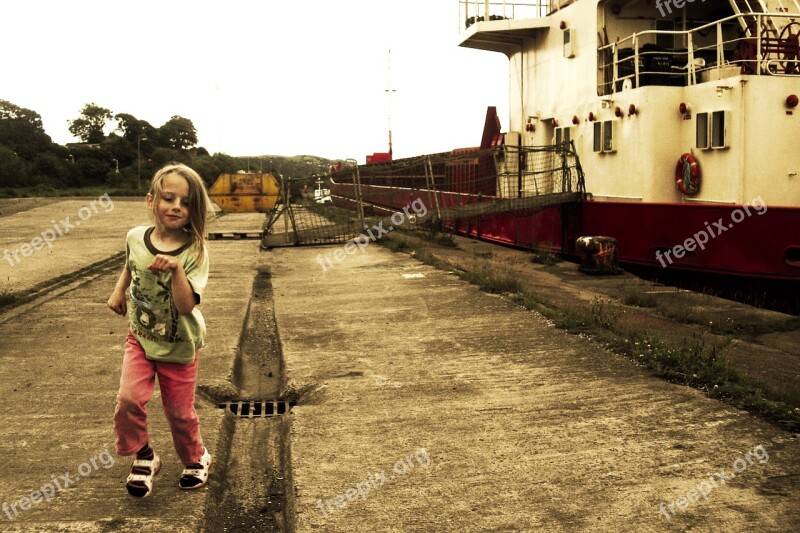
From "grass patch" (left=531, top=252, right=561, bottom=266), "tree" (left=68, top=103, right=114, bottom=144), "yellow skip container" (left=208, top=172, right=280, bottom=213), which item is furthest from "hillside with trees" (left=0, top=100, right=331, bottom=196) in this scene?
"grass patch" (left=531, top=252, right=561, bottom=266)

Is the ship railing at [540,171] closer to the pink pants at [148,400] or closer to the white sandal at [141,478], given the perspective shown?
the pink pants at [148,400]

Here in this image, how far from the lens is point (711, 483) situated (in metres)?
3.86

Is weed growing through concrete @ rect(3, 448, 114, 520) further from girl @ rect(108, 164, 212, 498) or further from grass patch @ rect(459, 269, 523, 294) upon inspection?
grass patch @ rect(459, 269, 523, 294)

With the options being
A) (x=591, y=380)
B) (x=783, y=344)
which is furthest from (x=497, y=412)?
(x=783, y=344)

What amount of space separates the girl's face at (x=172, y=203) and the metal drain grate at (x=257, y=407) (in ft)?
5.76

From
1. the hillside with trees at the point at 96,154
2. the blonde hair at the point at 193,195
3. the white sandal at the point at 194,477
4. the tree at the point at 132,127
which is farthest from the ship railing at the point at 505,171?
the tree at the point at 132,127

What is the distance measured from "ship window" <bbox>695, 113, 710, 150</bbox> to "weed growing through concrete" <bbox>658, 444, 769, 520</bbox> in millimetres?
8265

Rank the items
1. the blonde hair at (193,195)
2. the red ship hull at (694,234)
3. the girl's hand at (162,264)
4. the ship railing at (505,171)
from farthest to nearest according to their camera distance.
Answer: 1. the ship railing at (505,171)
2. the red ship hull at (694,234)
3. the blonde hair at (193,195)
4. the girl's hand at (162,264)

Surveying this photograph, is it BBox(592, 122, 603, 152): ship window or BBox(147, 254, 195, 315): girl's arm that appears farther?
BBox(592, 122, 603, 152): ship window

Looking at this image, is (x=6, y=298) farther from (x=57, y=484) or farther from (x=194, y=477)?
(x=194, y=477)

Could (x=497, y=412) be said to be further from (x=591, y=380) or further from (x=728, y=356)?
(x=728, y=356)

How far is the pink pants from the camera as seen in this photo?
12.4 ft

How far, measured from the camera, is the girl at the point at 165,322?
3768 millimetres

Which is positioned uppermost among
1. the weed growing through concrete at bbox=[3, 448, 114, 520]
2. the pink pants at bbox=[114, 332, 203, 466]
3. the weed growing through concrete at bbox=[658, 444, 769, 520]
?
the pink pants at bbox=[114, 332, 203, 466]
